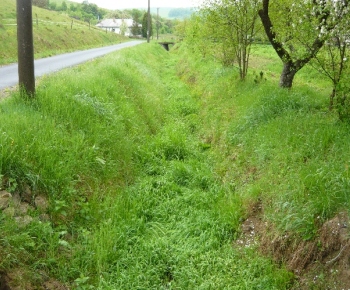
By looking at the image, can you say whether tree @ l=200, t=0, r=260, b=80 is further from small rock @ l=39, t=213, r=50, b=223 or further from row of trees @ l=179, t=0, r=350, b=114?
small rock @ l=39, t=213, r=50, b=223

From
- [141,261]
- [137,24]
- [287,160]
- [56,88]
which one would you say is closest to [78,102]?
[56,88]

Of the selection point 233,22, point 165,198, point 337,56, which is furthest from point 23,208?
point 233,22

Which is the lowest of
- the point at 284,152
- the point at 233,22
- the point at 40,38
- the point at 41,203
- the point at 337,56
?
the point at 41,203

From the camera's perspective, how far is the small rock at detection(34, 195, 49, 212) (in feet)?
14.8

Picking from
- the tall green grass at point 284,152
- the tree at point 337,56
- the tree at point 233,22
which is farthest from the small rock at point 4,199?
the tree at point 233,22

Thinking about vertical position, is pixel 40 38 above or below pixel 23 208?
above

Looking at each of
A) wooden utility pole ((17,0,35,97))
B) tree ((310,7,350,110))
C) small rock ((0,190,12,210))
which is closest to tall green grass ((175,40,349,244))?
tree ((310,7,350,110))

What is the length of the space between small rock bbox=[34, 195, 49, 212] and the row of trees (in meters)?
5.64

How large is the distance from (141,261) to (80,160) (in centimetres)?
205

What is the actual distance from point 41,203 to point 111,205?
1321mm

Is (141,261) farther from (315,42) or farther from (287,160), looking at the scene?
(315,42)

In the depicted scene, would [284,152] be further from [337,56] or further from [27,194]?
[27,194]

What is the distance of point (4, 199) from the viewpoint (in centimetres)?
419

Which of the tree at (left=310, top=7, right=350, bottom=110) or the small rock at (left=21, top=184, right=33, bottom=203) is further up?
the tree at (left=310, top=7, right=350, bottom=110)
